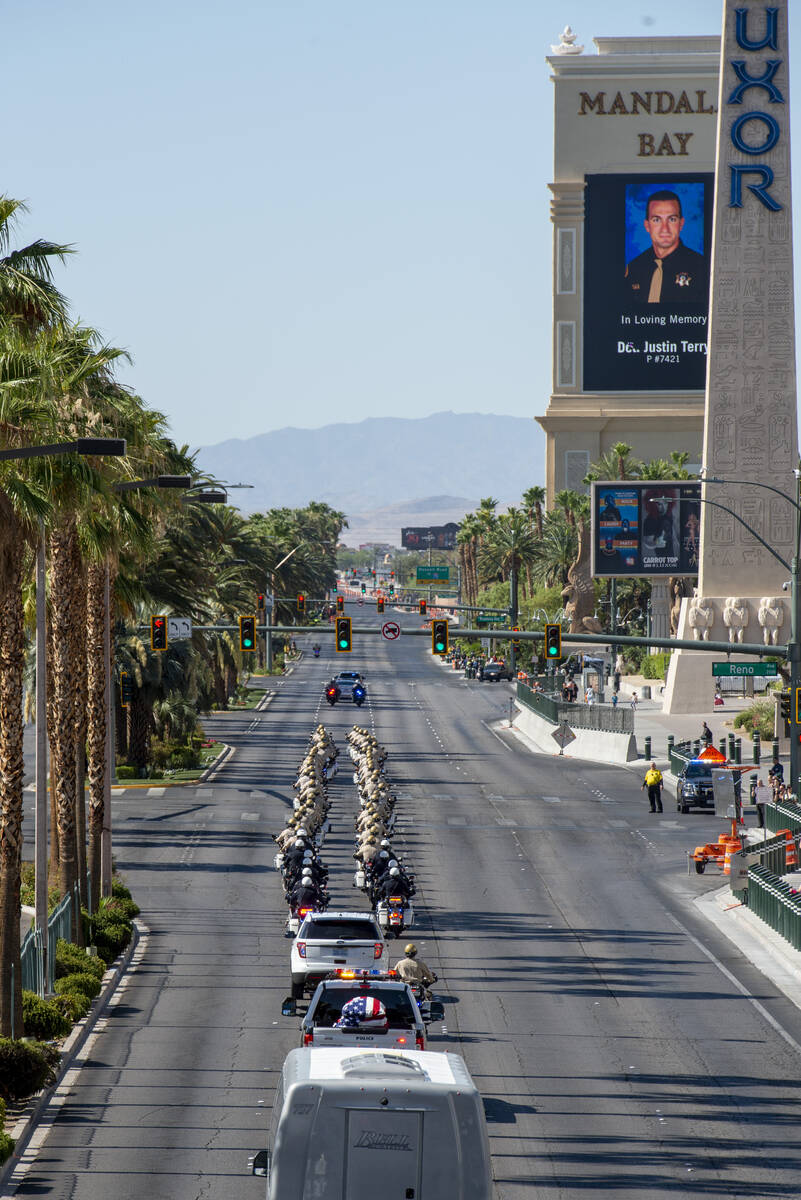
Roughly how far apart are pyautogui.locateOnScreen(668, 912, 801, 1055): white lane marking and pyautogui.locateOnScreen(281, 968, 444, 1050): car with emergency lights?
7748mm

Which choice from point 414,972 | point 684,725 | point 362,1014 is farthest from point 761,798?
point 362,1014

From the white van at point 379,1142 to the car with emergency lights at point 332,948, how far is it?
558 inches

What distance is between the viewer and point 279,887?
4541 cm

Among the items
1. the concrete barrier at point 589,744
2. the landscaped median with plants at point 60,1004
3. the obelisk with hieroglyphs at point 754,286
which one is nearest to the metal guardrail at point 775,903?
the landscaped median with plants at point 60,1004

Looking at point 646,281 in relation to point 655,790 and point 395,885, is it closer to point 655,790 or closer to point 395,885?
point 655,790

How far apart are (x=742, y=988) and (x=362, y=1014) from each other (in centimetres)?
1307

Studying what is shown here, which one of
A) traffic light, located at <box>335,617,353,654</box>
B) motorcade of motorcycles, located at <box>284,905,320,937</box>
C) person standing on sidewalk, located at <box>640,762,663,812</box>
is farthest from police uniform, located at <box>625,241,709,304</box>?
motorcade of motorcycles, located at <box>284,905,320,937</box>

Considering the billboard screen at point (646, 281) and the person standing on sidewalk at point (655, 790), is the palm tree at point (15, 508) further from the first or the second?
the billboard screen at point (646, 281)

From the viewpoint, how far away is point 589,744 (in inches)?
3191

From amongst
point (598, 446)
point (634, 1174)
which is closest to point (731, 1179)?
point (634, 1174)

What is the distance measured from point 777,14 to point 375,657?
295ft

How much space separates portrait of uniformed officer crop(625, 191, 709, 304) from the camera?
181875 mm

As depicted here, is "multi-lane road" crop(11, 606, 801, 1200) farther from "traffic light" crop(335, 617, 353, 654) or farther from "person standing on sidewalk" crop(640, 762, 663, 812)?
"traffic light" crop(335, 617, 353, 654)

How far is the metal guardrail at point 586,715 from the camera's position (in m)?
79.6
